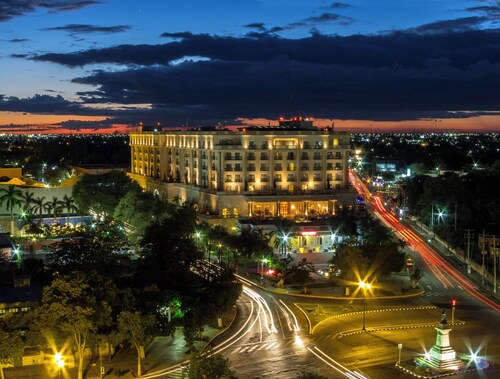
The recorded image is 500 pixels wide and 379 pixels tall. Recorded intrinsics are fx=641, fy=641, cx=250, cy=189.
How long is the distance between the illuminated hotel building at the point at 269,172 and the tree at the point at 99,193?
10.9 m

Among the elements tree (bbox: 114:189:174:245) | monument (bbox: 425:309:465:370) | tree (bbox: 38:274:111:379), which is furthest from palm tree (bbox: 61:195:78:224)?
monument (bbox: 425:309:465:370)

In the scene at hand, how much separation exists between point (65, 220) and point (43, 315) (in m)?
61.3

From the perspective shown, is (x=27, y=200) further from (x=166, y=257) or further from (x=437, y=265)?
(x=437, y=265)

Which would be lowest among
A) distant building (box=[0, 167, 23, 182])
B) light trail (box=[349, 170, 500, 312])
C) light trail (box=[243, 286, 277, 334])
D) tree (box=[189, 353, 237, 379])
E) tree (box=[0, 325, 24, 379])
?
light trail (box=[349, 170, 500, 312])

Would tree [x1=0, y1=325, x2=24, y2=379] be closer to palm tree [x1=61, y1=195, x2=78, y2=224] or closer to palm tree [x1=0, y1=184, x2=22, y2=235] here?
palm tree [x1=0, y1=184, x2=22, y2=235]

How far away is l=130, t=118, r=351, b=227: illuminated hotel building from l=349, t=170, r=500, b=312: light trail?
34.4ft

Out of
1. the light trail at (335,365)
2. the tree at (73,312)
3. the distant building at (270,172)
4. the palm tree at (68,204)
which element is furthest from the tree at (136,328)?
the palm tree at (68,204)

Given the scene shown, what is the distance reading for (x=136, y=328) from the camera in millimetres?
40188

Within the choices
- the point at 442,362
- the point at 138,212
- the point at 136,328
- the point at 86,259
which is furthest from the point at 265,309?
the point at 138,212

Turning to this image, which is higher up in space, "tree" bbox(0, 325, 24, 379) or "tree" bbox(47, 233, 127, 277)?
"tree" bbox(47, 233, 127, 277)

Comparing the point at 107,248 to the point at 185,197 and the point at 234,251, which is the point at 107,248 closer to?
the point at 234,251

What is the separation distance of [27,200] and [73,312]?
60420mm

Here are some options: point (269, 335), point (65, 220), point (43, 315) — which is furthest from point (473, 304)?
point (65, 220)

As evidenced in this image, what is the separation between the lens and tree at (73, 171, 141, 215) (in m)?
101
